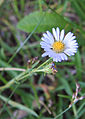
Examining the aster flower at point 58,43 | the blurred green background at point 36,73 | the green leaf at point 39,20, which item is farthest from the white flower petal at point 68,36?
the green leaf at point 39,20

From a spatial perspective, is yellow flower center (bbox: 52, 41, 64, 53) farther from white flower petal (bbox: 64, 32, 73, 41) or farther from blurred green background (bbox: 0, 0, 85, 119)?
blurred green background (bbox: 0, 0, 85, 119)

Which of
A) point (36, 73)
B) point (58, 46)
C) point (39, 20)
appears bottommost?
point (36, 73)

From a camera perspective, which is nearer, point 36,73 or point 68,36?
point 68,36

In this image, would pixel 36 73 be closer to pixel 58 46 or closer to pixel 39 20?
pixel 58 46

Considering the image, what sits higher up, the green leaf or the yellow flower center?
the green leaf

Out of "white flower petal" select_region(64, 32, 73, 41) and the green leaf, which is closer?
"white flower petal" select_region(64, 32, 73, 41)

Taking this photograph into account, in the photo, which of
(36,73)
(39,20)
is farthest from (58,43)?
(39,20)

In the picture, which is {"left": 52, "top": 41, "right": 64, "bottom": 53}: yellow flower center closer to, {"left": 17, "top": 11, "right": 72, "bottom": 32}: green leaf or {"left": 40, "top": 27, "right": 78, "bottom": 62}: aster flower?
{"left": 40, "top": 27, "right": 78, "bottom": 62}: aster flower

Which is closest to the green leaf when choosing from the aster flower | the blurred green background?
the blurred green background

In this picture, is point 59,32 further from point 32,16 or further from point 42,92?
point 42,92

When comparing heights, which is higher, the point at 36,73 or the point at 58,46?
the point at 58,46
